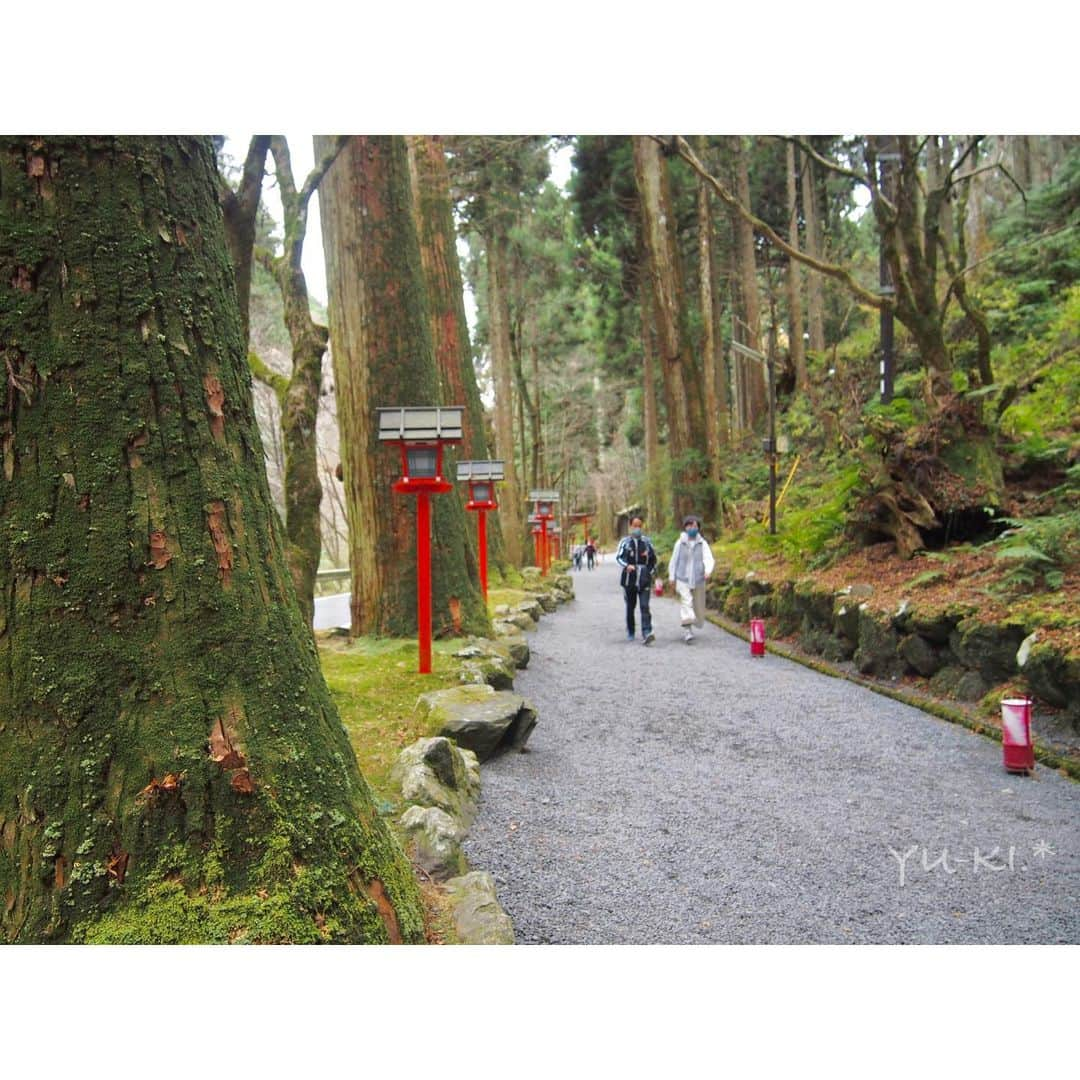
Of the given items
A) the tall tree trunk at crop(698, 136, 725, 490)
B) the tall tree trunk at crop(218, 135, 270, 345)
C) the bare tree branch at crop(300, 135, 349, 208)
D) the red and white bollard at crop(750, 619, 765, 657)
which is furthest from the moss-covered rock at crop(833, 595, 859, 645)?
the tall tree trunk at crop(698, 136, 725, 490)

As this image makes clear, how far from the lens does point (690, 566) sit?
8883 millimetres

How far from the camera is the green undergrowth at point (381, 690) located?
3.59 meters

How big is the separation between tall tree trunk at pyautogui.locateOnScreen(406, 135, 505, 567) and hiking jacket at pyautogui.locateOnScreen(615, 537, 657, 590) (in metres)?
→ 3.29

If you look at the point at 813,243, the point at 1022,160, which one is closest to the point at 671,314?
the point at 813,243

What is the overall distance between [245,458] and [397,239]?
501 centimetres

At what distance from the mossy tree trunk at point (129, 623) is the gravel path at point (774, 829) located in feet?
3.75

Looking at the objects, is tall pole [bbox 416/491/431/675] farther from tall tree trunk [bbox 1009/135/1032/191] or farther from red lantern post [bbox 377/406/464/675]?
tall tree trunk [bbox 1009/135/1032/191]

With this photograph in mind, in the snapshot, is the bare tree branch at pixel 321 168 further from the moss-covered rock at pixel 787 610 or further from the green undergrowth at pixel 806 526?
the moss-covered rock at pixel 787 610

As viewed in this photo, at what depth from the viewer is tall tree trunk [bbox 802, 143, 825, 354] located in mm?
17281

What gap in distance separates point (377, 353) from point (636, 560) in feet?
12.7

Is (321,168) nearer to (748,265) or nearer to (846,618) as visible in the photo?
(846,618)

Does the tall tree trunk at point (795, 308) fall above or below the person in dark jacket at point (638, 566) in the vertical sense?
above

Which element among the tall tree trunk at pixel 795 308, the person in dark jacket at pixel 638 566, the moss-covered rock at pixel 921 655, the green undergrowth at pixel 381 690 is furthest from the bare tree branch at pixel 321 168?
the tall tree trunk at pixel 795 308

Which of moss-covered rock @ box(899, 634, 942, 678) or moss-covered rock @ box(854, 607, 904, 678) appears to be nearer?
moss-covered rock @ box(899, 634, 942, 678)
